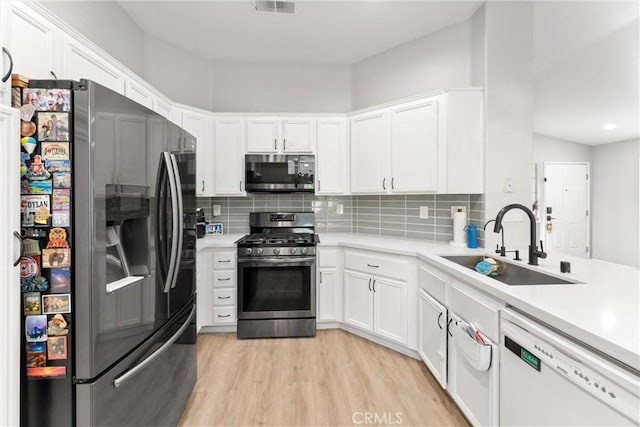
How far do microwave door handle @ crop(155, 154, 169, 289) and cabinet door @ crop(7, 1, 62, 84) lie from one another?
0.62 meters

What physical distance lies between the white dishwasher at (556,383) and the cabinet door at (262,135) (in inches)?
103

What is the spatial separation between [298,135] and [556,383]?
2812 mm

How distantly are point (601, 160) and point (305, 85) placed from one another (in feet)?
22.9

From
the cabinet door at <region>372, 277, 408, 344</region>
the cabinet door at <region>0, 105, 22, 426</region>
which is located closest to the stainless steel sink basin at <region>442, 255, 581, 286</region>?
the cabinet door at <region>372, 277, 408, 344</region>

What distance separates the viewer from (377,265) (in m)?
2.68

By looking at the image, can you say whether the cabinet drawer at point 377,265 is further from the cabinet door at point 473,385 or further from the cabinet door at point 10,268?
the cabinet door at point 10,268

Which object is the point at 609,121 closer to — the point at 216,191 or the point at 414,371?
the point at 414,371

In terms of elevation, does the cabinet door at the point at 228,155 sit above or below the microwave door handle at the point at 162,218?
above

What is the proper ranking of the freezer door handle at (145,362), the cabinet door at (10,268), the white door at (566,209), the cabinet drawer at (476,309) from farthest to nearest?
the white door at (566,209) → the cabinet drawer at (476,309) → the freezer door handle at (145,362) → the cabinet door at (10,268)

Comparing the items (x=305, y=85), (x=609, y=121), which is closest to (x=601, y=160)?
(x=609, y=121)

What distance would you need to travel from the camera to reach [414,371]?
91.5 inches

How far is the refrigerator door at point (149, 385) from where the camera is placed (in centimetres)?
109

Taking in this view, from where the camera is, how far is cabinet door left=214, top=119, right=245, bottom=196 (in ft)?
10.4

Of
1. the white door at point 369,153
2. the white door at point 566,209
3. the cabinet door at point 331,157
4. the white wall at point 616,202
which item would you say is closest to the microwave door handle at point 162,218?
the cabinet door at point 331,157
